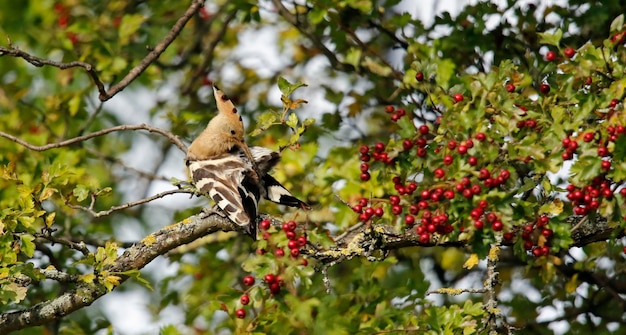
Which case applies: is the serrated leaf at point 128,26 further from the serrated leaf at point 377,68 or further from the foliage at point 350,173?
the serrated leaf at point 377,68

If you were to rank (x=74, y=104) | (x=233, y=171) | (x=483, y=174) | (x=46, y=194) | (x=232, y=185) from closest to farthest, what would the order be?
(x=483, y=174) → (x=46, y=194) → (x=232, y=185) → (x=233, y=171) → (x=74, y=104)

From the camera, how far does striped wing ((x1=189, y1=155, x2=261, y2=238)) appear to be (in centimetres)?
505

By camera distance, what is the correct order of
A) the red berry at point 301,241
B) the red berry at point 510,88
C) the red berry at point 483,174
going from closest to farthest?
the red berry at point 483,174 < the red berry at point 301,241 < the red berry at point 510,88

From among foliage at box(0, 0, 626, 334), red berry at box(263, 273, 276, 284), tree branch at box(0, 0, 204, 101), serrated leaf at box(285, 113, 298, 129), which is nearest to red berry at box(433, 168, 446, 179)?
foliage at box(0, 0, 626, 334)

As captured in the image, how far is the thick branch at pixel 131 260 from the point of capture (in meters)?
4.91

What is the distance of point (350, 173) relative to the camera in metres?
6.12

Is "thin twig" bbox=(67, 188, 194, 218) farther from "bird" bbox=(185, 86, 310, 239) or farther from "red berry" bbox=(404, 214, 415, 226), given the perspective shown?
"red berry" bbox=(404, 214, 415, 226)

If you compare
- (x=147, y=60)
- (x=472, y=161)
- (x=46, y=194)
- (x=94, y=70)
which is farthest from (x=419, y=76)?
(x=46, y=194)

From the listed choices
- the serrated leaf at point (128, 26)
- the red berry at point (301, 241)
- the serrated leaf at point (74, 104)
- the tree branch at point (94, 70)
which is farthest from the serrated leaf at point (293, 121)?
the serrated leaf at point (74, 104)

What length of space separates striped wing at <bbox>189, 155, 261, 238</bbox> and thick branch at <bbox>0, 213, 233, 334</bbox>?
0.40 ft

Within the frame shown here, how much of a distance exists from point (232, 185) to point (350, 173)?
3.32 ft

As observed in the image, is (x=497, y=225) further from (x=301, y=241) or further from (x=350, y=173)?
(x=350, y=173)

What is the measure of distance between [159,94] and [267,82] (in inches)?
61.4

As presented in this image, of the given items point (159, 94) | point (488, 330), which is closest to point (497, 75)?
point (488, 330)
